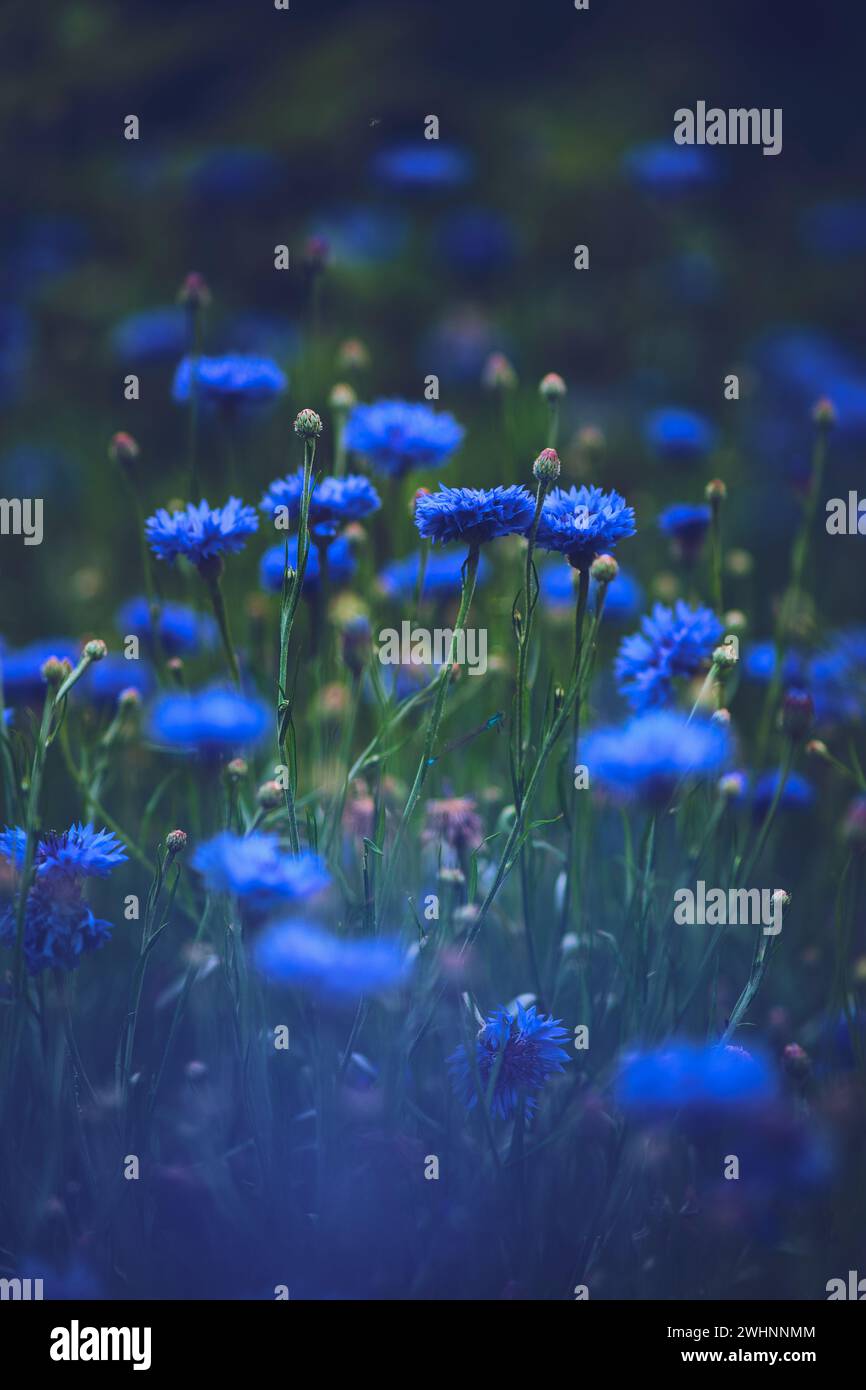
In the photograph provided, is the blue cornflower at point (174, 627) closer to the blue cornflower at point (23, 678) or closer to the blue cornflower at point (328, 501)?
the blue cornflower at point (23, 678)

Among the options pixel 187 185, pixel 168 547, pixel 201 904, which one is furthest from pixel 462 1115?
pixel 187 185

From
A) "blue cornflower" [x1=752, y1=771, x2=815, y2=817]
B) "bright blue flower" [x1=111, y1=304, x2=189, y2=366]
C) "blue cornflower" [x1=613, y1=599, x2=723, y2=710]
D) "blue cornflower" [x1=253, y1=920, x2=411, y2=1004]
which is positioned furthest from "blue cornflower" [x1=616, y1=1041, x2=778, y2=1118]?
"bright blue flower" [x1=111, y1=304, x2=189, y2=366]

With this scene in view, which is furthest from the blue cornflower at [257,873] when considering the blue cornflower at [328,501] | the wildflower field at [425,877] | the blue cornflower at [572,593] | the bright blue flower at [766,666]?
the bright blue flower at [766,666]

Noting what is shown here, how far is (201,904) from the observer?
1114mm

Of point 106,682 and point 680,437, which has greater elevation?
point 680,437

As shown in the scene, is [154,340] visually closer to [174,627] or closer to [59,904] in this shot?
[174,627]

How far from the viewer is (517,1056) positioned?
86 cm

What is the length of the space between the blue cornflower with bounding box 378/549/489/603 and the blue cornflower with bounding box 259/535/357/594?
44 mm

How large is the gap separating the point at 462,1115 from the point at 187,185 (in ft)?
6.36

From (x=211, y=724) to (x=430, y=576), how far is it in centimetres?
31

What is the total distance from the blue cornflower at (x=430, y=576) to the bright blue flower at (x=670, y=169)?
957mm

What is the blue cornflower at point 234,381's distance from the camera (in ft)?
3.50

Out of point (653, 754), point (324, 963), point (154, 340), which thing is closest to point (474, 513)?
point (653, 754)

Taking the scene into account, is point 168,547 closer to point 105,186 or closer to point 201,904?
point 201,904
